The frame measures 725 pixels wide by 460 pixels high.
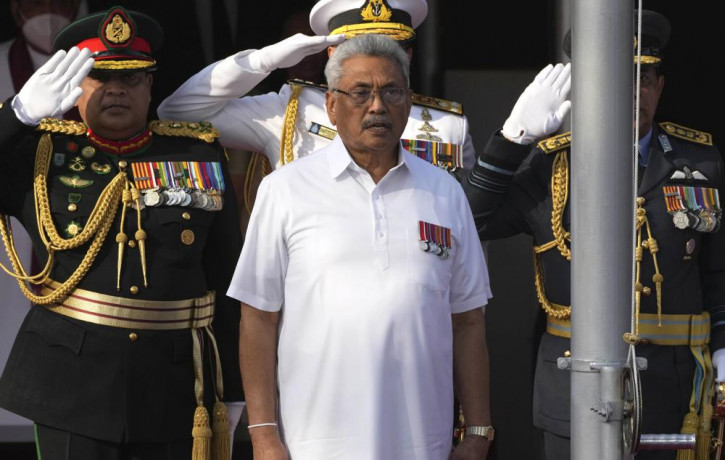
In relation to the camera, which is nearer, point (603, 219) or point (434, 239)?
point (603, 219)

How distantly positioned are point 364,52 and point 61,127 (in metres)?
1.02

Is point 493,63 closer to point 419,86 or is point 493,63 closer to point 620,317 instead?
point 419,86

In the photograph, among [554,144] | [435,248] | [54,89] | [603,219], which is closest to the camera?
[603,219]

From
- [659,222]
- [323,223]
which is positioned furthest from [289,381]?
[659,222]

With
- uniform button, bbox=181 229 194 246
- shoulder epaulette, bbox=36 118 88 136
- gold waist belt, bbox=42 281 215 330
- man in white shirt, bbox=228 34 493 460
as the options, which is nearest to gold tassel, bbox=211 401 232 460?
gold waist belt, bbox=42 281 215 330

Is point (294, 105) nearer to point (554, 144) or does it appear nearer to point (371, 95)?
point (554, 144)

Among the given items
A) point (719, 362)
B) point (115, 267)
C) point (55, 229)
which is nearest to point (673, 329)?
point (719, 362)

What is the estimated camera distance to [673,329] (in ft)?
13.3

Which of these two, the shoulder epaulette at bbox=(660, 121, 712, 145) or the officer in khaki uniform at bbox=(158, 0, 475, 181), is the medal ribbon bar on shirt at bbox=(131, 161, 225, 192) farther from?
the shoulder epaulette at bbox=(660, 121, 712, 145)

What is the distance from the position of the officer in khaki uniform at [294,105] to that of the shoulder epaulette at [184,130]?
0.09 meters

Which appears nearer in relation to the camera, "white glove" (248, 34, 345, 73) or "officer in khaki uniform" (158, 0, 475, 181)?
"white glove" (248, 34, 345, 73)

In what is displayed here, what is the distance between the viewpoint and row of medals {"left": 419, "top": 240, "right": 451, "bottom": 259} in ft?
10.4

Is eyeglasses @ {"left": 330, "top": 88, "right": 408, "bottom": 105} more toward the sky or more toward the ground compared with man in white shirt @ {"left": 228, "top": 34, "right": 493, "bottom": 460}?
more toward the sky

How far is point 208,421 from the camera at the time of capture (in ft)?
12.6
